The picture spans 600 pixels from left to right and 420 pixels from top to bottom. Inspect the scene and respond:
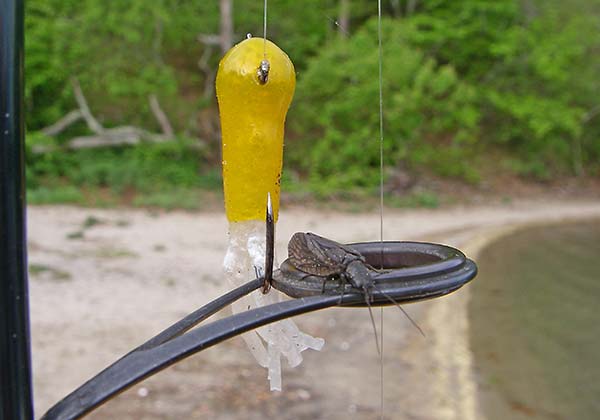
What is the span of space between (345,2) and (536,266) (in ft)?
26.9

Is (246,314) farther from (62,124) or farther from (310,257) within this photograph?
(62,124)

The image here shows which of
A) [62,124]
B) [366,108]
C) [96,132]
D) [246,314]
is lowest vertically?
[96,132]

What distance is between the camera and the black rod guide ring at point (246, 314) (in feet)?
2.49

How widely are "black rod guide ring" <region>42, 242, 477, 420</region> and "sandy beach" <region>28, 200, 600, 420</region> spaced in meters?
4.35

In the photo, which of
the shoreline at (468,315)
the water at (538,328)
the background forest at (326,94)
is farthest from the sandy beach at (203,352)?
the background forest at (326,94)

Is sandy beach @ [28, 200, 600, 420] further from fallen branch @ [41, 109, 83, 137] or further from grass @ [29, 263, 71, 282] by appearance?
fallen branch @ [41, 109, 83, 137]

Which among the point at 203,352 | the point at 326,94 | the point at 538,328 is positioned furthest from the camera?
the point at 326,94

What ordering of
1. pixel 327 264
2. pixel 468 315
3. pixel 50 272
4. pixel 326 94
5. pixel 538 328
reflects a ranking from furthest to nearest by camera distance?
pixel 326 94, pixel 50 272, pixel 468 315, pixel 538 328, pixel 327 264

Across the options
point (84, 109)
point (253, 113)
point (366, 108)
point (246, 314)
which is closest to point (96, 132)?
point (84, 109)

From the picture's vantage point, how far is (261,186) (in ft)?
3.36

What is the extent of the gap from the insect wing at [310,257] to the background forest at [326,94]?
11.5 m

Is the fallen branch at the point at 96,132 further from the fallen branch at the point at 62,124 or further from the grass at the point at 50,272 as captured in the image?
the grass at the point at 50,272

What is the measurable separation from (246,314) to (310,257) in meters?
0.18

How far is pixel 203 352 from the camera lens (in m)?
6.04
